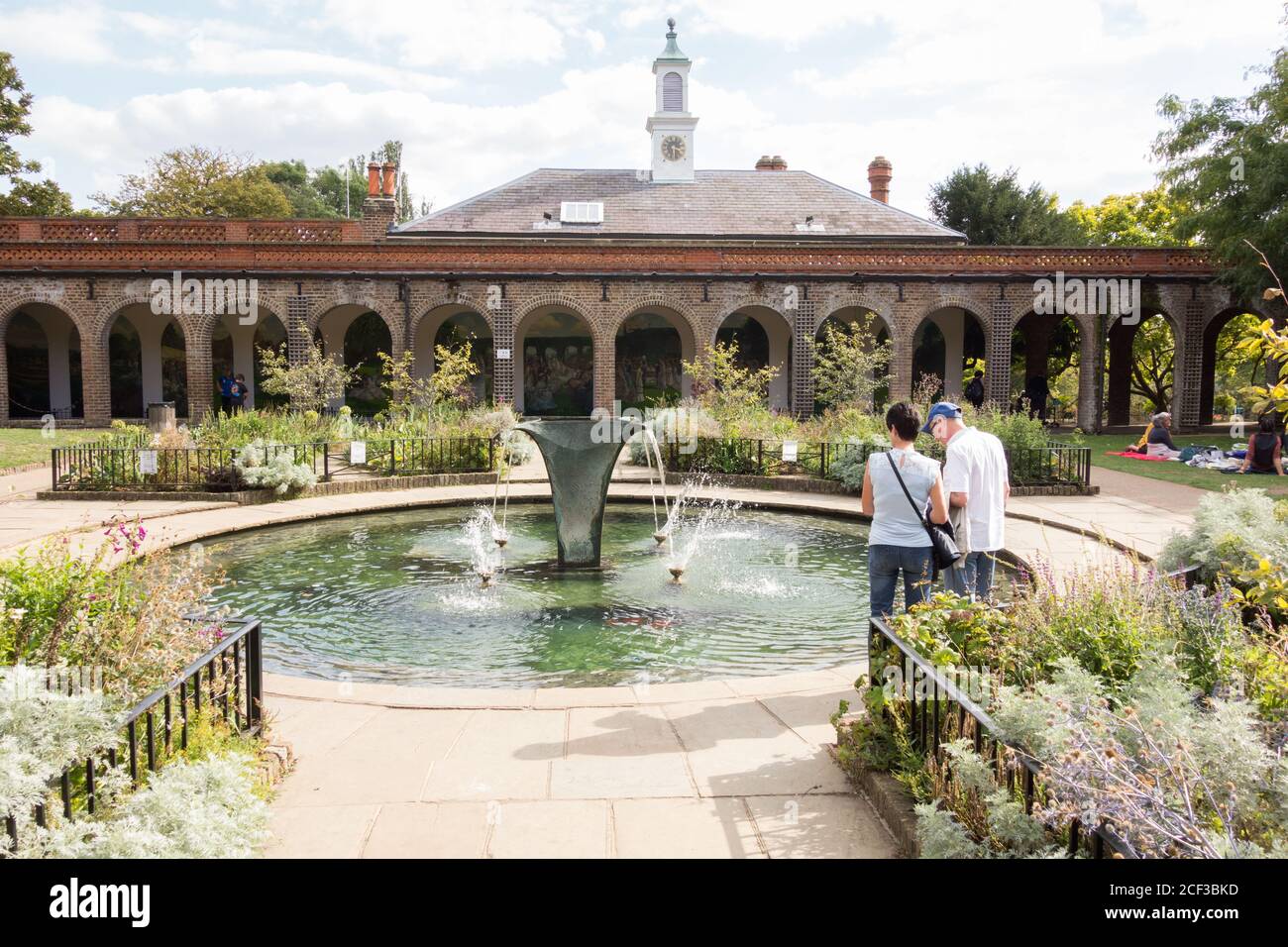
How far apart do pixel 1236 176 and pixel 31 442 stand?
29562 millimetres

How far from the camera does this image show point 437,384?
2100cm

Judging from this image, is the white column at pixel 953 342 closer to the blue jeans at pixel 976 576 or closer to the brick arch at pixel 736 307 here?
the brick arch at pixel 736 307

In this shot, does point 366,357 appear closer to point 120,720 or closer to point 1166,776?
point 120,720

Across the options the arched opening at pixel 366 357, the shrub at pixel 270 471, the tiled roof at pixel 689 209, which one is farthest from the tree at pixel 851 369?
the arched opening at pixel 366 357

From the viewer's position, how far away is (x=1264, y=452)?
54.5ft

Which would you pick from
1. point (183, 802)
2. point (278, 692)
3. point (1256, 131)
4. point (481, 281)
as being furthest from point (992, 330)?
point (183, 802)

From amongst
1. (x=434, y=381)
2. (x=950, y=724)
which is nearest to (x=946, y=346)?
(x=434, y=381)

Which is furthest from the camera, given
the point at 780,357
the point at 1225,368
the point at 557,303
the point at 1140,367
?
the point at 1225,368

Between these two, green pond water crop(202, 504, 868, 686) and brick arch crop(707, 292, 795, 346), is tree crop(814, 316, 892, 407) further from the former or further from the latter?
green pond water crop(202, 504, 868, 686)

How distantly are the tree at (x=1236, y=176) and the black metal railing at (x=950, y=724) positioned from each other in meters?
23.3

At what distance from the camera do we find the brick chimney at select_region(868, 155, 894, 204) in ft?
119

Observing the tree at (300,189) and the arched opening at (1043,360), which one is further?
the tree at (300,189)

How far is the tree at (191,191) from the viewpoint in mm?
40656

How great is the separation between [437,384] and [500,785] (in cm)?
1742
